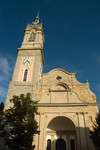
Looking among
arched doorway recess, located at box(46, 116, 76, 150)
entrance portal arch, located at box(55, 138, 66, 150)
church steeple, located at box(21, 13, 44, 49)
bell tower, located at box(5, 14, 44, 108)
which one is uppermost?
church steeple, located at box(21, 13, 44, 49)

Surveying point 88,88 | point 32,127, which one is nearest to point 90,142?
point 32,127

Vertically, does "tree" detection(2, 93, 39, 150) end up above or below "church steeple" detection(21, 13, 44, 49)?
below

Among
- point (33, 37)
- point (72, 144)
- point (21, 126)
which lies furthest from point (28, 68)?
point (72, 144)

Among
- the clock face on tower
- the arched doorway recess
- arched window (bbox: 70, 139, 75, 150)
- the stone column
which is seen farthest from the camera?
the clock face on tower

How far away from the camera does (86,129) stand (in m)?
16.2

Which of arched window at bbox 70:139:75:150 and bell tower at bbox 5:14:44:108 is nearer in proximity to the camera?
arched window at bbox 70:139:75:150

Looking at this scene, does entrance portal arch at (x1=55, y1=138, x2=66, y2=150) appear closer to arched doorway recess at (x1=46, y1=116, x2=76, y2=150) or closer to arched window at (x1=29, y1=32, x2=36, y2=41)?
arched doorway recess at (x1=46, y1=116, x2=76, y2=150)

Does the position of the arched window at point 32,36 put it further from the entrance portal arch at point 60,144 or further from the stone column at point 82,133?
the entrance portal arch at point 60,144

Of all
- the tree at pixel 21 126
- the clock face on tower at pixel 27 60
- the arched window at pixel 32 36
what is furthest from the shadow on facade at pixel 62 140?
the arched window at pixel 32 36

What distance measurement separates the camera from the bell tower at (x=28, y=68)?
21.1 meters

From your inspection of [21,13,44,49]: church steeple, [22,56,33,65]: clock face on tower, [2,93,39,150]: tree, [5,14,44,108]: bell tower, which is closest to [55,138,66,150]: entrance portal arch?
[5,14,44,108]: bell tower

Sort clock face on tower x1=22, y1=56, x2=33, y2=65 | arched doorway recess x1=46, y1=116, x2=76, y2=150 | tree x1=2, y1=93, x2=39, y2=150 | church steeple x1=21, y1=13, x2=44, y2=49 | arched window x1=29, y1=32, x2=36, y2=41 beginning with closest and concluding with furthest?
tree x1=2, y1=93, x2=39, y2=150 < arched doorway recess x1=46, y1=116, x2=76, y2=150 < clock face on tower x1=22, y1=56, x2=33, y2=65 < church steeple x1=21, y1=13, x2=44, y2=49 < arched window x1=29, y1=32, x2=36, y2=41

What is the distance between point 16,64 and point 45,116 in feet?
34.7

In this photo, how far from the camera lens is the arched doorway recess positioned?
1814 centimetres
